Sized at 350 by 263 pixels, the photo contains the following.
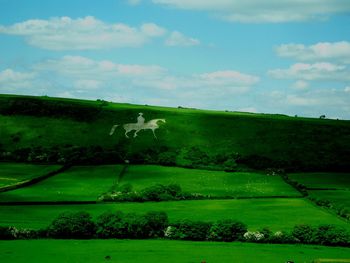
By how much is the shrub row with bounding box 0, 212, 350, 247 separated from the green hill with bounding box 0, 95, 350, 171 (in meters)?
47.2

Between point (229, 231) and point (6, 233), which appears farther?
point (229, 231)

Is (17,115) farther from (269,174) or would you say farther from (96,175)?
(269,174)

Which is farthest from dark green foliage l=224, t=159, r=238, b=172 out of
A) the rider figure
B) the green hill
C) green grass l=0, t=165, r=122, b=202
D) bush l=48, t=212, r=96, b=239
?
bush l=48, t=212, r=96, b=239

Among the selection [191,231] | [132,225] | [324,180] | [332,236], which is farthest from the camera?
[324,180]

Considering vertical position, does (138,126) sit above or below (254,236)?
above

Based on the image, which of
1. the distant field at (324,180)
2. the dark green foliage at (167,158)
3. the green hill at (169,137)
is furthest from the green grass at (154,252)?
Answer: the green hill at (169,137)

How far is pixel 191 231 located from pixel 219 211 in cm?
1382

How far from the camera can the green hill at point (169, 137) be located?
120625mm

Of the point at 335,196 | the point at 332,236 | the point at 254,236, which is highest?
the point at 335,196

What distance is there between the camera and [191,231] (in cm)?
6994

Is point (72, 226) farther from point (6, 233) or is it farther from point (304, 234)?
point (304, 234)

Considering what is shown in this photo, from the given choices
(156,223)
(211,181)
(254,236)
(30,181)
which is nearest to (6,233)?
(156,223)

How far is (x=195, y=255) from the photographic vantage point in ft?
198

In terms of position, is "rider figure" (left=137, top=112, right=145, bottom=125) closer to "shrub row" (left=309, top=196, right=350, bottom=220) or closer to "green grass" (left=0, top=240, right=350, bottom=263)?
"shrub row" (left=309, top=196, right=350, bottom=220)
